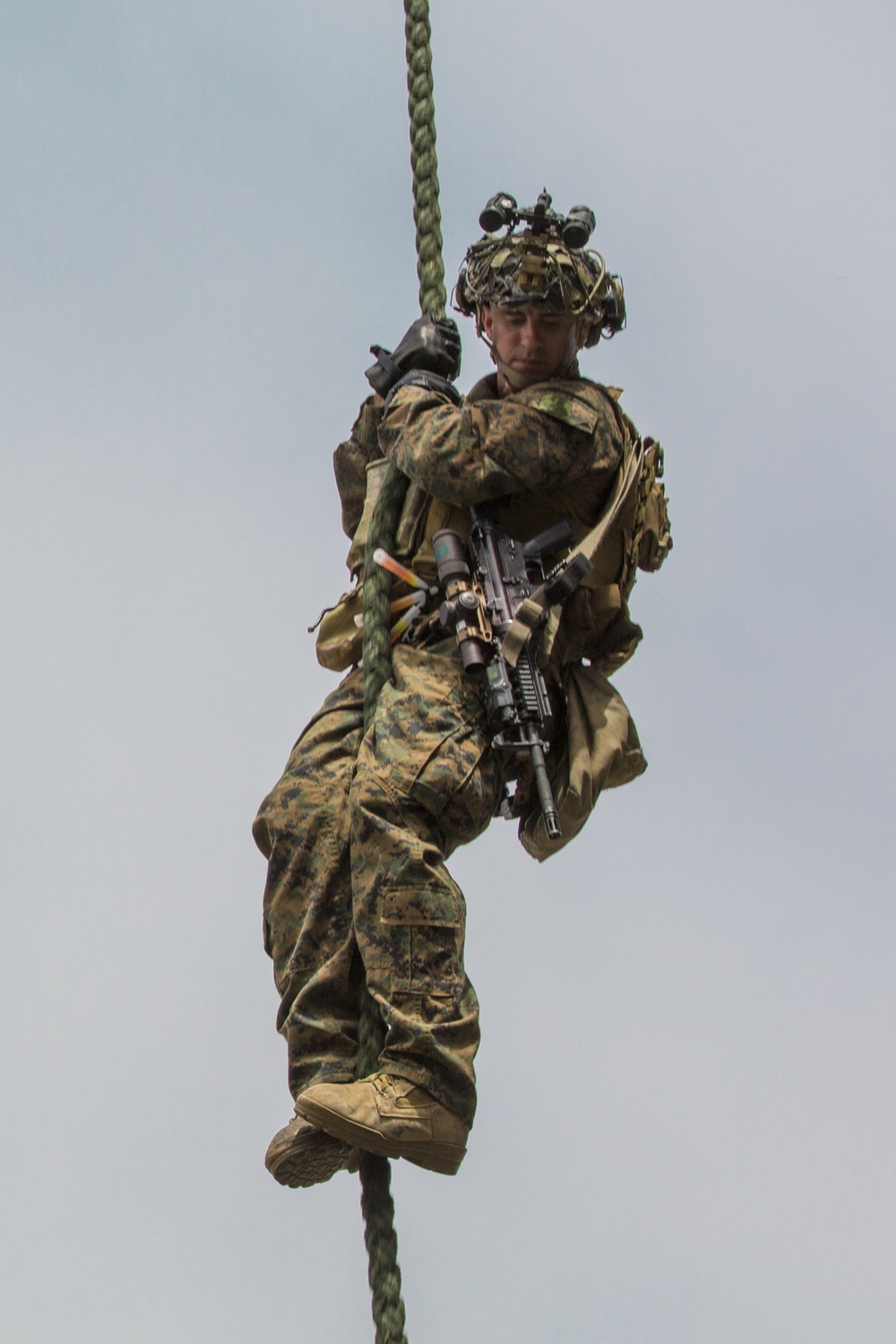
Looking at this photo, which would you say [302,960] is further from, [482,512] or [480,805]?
[482,512]

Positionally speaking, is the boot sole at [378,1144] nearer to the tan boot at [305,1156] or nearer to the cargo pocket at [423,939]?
the tan boot at [305,1156]

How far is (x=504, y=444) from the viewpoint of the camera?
24.6 ft

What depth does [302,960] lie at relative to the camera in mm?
7277

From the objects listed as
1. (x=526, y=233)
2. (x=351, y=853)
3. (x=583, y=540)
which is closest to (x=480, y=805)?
(x=351, y=853)

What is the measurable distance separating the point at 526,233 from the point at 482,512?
1044 millimetres

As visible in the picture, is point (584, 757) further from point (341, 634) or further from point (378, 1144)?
point (378, 1144)

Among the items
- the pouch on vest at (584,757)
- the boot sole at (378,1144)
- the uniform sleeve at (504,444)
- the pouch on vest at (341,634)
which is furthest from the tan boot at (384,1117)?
the uniform sleeve at (504,444)

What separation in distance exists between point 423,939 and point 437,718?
0.81 m

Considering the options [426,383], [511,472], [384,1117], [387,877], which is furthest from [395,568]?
[384,1117]

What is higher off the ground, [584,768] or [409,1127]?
[584,768]

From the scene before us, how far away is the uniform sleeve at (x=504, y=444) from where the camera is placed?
24.7 ft

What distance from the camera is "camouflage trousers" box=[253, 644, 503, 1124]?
6973 mm

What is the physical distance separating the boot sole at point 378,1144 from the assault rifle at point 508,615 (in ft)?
3.71

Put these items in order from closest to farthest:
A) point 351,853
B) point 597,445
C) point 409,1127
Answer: point 409,1127, point 351,853, point 597,445
